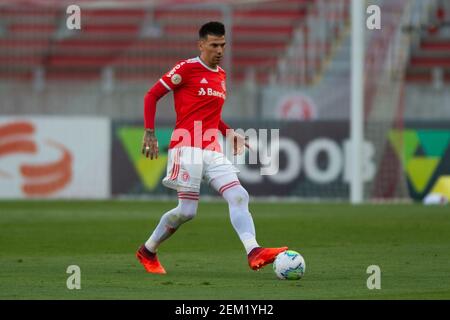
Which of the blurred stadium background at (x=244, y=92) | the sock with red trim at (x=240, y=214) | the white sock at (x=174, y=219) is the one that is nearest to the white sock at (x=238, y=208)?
the sock with red trim at (x=240, y=214)

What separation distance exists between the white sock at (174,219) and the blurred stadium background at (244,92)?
40.1ft

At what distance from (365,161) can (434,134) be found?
4.38 feet

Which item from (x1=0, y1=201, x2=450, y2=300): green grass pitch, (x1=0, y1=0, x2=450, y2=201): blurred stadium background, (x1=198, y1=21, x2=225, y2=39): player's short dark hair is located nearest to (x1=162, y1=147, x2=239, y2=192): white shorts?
(x1=0, y1=201, x2=450, y2=300): green grass pitch

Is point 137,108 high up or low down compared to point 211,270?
up

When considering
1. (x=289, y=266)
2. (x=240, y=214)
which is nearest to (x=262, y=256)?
(x=289, y=266)

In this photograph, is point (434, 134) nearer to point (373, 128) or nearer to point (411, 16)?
point (373, 128)

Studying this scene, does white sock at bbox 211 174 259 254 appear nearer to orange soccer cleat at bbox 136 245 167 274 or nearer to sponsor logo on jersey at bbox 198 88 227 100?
sponsor logo on jersey at bbox 198 88 227 100

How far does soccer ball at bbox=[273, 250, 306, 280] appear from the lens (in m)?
9.79

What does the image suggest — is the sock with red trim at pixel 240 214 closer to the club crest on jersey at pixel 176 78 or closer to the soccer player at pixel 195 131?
the soccer player at pixel 195 131

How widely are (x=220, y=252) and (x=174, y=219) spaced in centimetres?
210

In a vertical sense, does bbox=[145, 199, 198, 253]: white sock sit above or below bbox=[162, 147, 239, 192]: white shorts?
below

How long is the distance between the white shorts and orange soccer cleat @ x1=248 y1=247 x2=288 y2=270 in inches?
33.3
